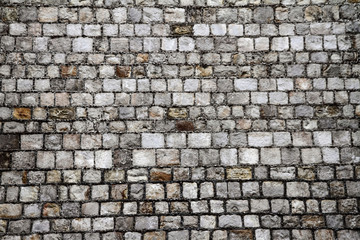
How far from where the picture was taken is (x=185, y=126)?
401 centimetres

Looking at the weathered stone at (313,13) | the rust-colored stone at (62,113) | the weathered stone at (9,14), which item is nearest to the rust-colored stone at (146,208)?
the rust-colored stone at (62,113)

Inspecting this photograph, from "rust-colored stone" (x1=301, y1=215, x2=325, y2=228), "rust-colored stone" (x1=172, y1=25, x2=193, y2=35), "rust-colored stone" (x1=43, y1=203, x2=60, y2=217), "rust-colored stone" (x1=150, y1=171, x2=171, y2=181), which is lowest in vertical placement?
"rust-colored stone" (x1=301, y1=215, x2=325, y2=228)

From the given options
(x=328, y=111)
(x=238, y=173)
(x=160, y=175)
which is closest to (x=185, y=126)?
(x=160, y=175)

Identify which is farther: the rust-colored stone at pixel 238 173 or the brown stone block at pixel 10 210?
the rust-colored stone at pixel 238 173

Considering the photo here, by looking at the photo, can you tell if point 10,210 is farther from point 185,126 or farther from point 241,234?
point 241,234

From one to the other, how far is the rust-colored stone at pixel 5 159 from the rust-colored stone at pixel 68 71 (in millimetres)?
1242

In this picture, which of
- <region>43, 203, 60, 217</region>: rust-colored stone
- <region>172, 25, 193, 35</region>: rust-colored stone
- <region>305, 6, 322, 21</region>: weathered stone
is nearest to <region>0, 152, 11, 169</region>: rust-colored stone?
<region>43, 203, 60, 217</region>: rust-colored stone

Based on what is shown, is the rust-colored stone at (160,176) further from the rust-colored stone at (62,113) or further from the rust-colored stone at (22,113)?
the rust-colored stone at (22,113)

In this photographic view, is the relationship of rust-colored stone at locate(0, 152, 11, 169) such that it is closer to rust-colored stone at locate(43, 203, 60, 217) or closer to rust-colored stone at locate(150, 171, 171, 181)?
rust-colored stone at locate(43, 203, 60, 217)

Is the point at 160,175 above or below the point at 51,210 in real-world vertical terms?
above

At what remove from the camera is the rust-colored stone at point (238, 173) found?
3.94m

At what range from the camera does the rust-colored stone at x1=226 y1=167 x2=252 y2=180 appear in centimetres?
394

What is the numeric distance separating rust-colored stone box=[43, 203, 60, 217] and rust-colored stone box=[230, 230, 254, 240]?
2.23m

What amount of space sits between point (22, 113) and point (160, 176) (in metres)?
1.98
